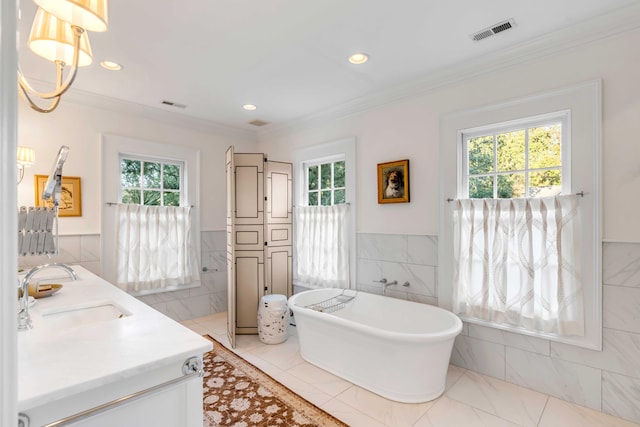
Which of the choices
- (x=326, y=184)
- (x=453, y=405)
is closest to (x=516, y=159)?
(x=453, y=405)

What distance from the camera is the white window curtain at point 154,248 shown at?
11.6 feet

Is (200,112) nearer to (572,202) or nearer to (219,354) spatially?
(219,354)

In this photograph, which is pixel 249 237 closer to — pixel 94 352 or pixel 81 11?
pixel 94 352

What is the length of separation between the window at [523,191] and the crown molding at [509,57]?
0.95ft

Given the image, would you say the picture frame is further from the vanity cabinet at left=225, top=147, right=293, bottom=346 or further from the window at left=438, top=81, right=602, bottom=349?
the window at left=438, top=81, right=602, bottom=349

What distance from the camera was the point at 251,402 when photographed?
90.4 inches

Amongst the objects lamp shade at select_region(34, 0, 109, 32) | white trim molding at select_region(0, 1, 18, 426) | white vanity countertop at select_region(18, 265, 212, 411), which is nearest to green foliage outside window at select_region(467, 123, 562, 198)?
white vanity countertop at select_region(18, 265, 212, 411)

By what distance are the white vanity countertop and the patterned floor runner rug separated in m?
1.11

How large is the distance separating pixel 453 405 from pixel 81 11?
2858 millimetres

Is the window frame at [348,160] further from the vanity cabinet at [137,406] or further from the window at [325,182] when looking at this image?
the vanity cabinet at [137,406]

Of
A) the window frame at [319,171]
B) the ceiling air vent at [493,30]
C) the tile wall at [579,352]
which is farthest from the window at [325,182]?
the ceiling air vent at [493,30]

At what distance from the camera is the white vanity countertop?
2.86 feet

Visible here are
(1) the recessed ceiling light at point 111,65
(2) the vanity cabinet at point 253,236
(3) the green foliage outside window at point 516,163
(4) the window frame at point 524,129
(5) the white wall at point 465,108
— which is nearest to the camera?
(5) the white wall at point 465,108

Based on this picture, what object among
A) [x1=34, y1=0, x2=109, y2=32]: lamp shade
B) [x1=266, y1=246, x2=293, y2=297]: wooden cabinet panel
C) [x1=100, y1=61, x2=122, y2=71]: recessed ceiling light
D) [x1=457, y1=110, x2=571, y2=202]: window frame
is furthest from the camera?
[x1=266, y1=246, x2=293, y2=297]: wooden cabinet panel
